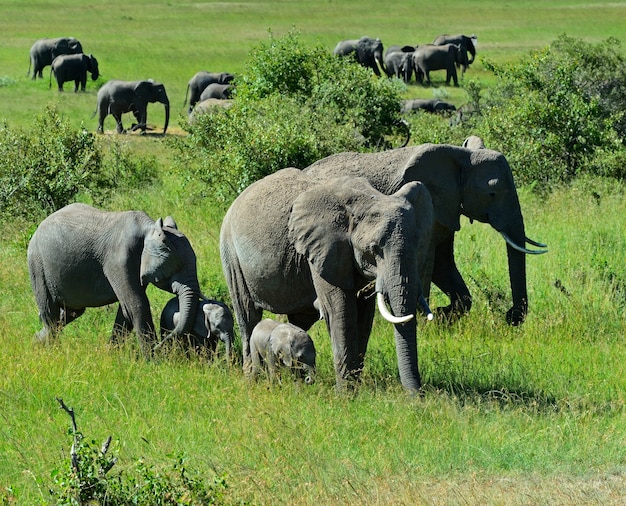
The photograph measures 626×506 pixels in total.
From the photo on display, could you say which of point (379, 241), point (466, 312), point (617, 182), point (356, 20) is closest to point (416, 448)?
point (379, 241)

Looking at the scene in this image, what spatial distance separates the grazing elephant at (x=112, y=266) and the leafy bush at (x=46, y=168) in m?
5.16

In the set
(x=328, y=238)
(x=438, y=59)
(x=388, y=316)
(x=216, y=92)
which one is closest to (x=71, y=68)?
Result: (x=216, y=92)

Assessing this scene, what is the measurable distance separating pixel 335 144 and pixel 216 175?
5.70 feet

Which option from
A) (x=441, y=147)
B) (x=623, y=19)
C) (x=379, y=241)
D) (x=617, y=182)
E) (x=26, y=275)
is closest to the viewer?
(x=379, y=241)

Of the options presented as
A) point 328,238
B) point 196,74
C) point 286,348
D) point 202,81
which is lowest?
point 202,81

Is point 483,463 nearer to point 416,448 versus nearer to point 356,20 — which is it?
point 416,448

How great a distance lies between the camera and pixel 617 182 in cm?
1797

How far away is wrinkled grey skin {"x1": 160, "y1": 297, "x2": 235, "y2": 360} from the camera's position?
10.6 meters

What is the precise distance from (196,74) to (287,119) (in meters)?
19.8

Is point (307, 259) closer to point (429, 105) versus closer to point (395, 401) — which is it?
point (395, 401)

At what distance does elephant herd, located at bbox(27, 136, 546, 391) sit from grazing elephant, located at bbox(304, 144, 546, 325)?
13mm

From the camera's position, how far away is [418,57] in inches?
1718

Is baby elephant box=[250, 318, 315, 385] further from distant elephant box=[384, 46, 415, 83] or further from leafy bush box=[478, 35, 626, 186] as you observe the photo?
distant elephant box=[384, 46, 415, 83]

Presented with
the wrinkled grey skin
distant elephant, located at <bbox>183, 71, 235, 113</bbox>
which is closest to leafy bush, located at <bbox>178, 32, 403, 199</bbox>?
the wrinkled grey skin
